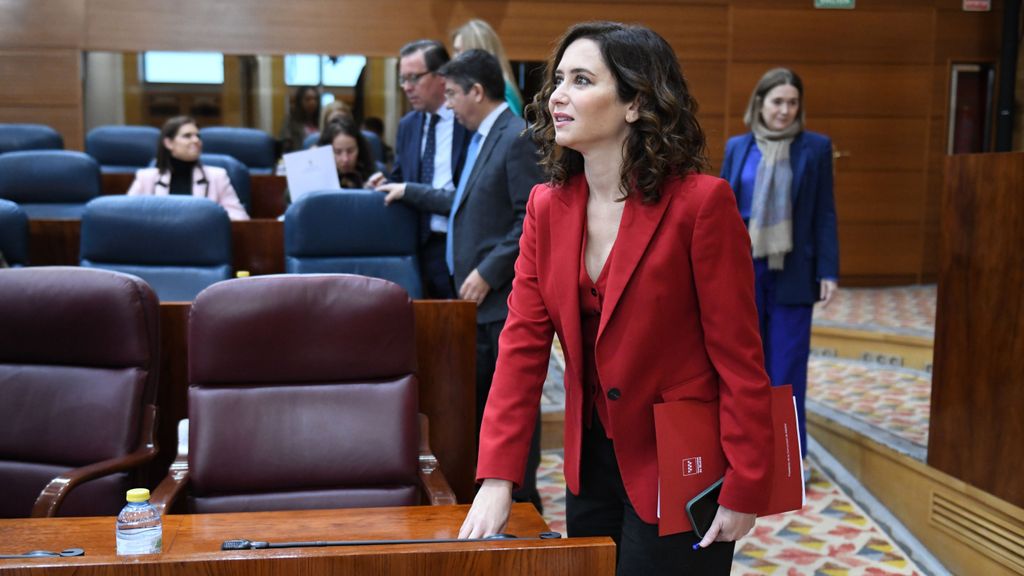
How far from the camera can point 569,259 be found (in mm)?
1442

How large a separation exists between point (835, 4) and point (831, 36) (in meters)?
0.25

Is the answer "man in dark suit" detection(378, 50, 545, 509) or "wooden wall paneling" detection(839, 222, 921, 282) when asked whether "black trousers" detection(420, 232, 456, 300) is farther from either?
"wooden wall paneling" detection(839, 222, 921, 282)

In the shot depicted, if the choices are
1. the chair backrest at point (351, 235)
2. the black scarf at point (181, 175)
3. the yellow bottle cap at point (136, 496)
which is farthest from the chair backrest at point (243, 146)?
the yellow bottle cap at point (136, 496)

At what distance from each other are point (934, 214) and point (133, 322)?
7525mm

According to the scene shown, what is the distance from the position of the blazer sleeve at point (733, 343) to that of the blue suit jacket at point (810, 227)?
2139 millimetres

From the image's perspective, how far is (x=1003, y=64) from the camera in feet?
26.3

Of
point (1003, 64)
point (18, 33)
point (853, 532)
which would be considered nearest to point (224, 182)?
point (853, 532)

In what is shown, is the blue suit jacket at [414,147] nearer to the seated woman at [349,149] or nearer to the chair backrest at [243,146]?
the seated woman at [349,149]

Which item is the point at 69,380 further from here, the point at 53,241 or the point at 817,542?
the point at 817,542

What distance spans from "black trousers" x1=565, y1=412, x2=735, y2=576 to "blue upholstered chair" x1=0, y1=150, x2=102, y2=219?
3901 millimetres

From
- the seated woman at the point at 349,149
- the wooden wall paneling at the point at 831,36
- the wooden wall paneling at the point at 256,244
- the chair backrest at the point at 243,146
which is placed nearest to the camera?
the wooden wall paneling at the point at 256,244

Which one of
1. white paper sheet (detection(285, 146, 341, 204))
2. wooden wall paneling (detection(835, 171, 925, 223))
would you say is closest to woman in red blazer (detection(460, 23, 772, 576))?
white paper sheet (detection(285, 146, 341, 204))

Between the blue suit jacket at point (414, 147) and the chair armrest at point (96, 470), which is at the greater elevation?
the blue suit jacket at point (414, 147)

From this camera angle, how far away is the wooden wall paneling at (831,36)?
7988 millimetres
